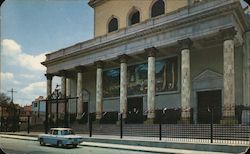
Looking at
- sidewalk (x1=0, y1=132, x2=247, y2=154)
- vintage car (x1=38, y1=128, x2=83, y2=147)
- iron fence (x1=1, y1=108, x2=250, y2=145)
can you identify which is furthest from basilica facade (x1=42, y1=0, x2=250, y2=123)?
vintage car (x1=38, y1=128, x2=83, y2=147)

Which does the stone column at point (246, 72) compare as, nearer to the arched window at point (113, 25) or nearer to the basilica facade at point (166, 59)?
the basilica facade at point (166, 59)

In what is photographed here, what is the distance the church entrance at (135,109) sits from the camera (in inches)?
1270

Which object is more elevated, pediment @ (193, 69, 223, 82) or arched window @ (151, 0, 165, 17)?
arched window @ (151, 0, 165, 17)

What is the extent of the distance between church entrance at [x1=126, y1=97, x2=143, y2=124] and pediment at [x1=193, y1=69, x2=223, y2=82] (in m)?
6.35

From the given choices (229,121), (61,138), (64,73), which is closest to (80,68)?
(64,73)

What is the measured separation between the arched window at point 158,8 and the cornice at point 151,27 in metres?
4.54

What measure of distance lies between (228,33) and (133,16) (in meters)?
15.7

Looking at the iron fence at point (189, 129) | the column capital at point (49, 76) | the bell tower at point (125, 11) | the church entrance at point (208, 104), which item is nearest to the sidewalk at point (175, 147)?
the iron fence at point (189, 129)

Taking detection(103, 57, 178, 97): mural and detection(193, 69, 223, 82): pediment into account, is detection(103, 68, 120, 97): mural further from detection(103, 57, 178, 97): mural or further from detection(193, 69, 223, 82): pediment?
detection(193, 69, 223, 82): pediment

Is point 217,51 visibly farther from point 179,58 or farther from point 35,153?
point 35,153

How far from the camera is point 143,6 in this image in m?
36.9

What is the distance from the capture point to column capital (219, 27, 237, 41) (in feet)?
81.8

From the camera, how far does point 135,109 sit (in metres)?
36.1

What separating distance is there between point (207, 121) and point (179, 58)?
24.7ft
